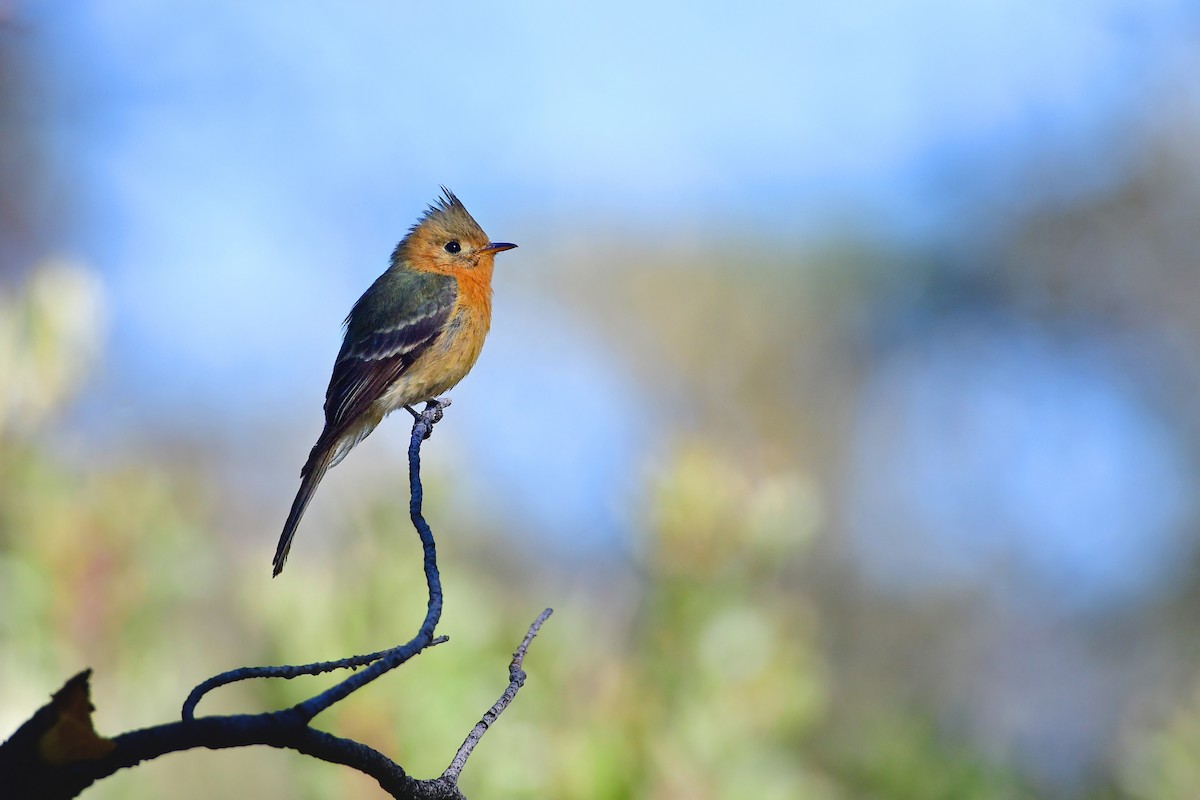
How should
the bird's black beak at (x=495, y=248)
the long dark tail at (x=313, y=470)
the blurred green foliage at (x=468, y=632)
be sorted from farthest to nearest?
the bird's black beak at (x=495, y=248) → the blurred green foliage at (x=468, y=632) → the long dark tail at (x=313, y=470)

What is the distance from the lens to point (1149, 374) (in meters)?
18.2

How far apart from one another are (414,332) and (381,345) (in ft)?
0.48

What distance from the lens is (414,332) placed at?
18.2ft

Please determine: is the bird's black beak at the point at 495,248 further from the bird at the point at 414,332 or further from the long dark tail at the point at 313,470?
the long dark tail at the point at 313,470

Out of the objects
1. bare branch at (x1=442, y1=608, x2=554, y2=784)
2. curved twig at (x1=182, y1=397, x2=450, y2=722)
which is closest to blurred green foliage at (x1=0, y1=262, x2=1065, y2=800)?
curved twig at (x1=182, y1=397, x2=450, y2=722)

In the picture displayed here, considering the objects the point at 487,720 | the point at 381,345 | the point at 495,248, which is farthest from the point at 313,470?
the point at 487,720

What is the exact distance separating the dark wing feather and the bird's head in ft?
0.85

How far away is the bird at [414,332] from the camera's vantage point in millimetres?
5293

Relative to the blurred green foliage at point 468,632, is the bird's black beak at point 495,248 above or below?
above

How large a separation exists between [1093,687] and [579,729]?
14.0 metres

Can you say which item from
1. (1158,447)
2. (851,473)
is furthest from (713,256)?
(1158,447)

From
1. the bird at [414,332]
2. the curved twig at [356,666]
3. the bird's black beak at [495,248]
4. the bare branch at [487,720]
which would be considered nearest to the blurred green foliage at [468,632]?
the bird at [414,332]

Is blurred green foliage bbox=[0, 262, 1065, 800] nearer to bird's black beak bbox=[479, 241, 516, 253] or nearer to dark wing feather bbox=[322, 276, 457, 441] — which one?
dark wing feather bbox=[322, 276, 457, 441]

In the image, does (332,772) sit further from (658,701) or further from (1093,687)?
(1093,687)
